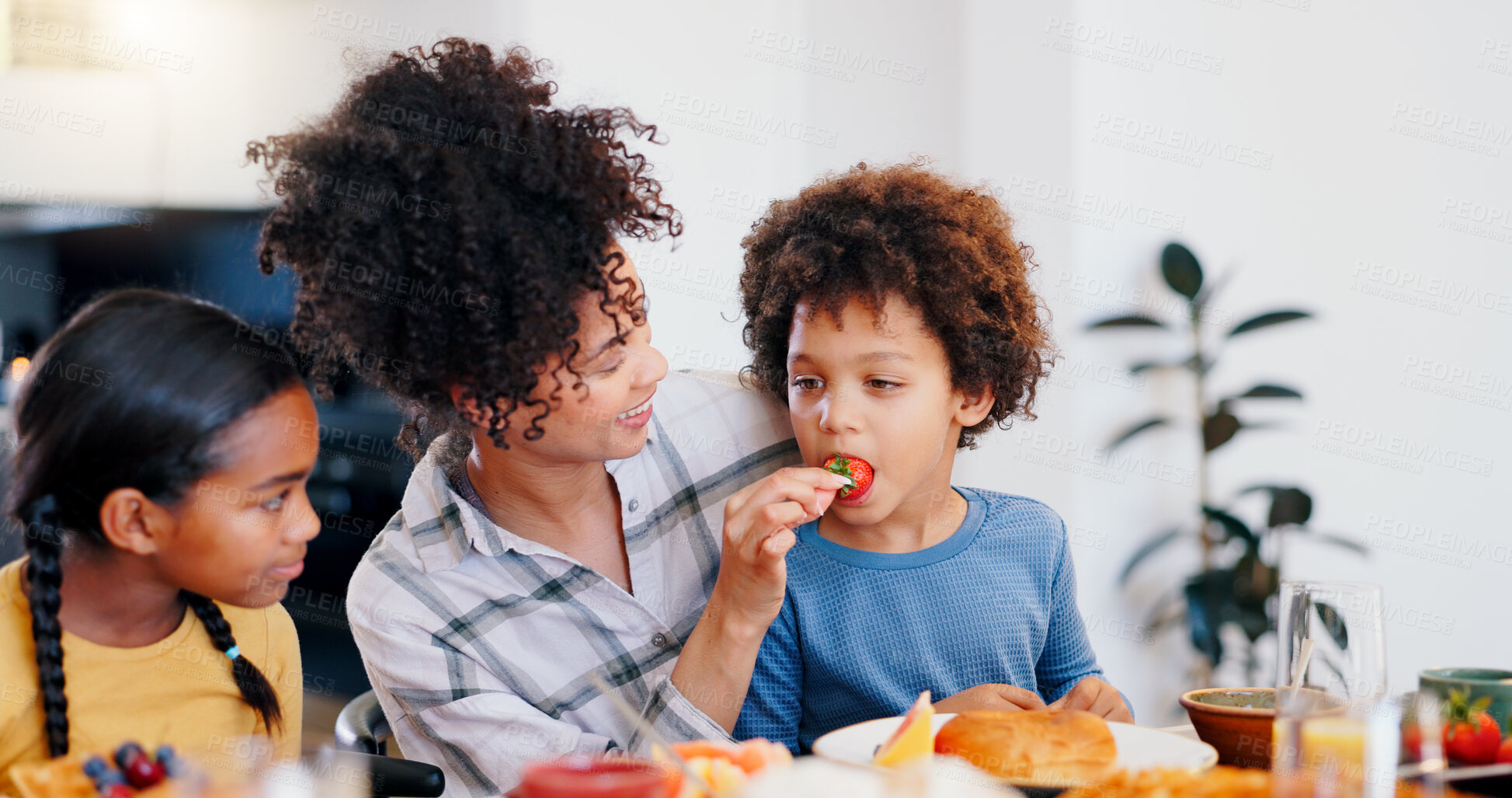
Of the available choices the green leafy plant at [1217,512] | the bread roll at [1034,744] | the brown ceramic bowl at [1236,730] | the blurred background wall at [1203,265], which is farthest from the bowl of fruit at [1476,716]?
the blurred background wall at [1203,265]

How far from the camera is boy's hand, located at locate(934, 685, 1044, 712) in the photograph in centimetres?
140

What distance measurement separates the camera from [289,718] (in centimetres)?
149

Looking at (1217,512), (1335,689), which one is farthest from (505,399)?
(1217,512)

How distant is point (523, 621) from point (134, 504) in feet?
Result: 1.94

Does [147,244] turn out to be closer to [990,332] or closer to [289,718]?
[289,718]

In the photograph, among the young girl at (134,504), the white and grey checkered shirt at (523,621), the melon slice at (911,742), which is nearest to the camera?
the melon slice at (911,742)

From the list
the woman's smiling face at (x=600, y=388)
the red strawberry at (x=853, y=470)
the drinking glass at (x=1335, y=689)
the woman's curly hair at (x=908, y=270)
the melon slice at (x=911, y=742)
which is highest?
the woman's curly hair at (x=908, y=270)

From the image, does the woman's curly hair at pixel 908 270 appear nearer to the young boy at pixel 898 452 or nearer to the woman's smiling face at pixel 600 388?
the young boy at pixel 898 452

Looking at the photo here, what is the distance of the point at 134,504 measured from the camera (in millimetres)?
1156

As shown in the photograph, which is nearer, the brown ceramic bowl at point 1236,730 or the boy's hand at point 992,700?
the brown ceramic bowl at point 1236,730

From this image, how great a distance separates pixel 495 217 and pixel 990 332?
0.76 metres

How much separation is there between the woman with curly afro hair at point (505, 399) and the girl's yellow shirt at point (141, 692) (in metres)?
0.19

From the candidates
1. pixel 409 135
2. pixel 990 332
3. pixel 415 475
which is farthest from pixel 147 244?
pixel 990 332

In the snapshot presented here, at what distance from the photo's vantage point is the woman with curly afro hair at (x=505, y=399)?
1.42m
